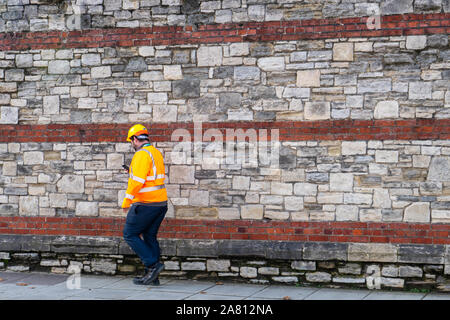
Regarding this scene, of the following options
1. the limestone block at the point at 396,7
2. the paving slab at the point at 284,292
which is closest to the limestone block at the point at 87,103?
the paving slab at the point at 284,292

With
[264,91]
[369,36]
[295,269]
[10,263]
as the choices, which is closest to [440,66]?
[369,36]

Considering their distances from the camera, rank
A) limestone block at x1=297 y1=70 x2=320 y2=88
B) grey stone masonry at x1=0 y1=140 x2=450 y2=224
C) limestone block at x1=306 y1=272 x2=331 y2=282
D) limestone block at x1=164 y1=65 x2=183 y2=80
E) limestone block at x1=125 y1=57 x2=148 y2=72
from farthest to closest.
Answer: limestone block at x1=125 y1=57 x2=148 y2=72 → limestone block at x1=164 y1=65 x2=183 y2=80 → limestone block at x1=297 y1=70 x2=320 y2=88 → limestone block at x1=306 y1=272 x2=331 y2=282 → grey stone masonry at x1=0 y1=140 x2=450 y2=224

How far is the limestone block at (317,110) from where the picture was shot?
7.51m

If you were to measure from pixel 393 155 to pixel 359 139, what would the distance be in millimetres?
470

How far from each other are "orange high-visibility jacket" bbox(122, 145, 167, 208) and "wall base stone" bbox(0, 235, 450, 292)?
1.01 meters

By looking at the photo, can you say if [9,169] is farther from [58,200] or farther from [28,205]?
[58,200]

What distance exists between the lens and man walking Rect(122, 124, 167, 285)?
23.2 ft

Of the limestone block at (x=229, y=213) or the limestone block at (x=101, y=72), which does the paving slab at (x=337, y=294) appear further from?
the limestone block at (x=101, y=72)

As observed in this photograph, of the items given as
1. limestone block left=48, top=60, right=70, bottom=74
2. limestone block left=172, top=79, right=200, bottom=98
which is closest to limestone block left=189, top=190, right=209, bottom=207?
limestone block left=172, top=79, right=200, bottom=98

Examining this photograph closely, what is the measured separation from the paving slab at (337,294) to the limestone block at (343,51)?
2.98m

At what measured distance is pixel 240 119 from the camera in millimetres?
7805

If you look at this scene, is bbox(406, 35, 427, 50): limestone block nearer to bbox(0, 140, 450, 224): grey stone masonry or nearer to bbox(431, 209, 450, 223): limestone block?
bbox(0, 140, 450, 224): grey stone masonry

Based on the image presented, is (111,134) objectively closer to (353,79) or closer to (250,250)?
(250,250)

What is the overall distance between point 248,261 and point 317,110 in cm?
222
